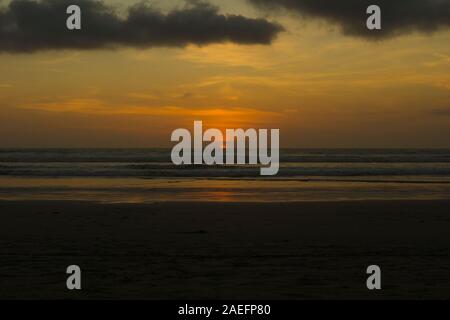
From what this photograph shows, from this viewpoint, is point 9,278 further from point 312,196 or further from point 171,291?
point 312,196

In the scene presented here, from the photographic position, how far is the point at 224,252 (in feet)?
33.7

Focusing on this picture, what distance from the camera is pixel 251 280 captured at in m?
8.17

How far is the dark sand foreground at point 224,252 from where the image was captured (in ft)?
25.4

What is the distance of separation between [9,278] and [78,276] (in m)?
0.99

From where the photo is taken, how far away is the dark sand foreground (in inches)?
305

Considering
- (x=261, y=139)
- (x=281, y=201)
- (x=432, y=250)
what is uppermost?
(x=261, y=139)
